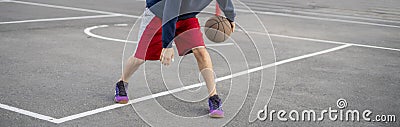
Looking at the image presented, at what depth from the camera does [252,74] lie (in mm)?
7648

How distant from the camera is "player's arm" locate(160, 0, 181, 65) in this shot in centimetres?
488

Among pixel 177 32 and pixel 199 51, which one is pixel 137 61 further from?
pixel 199 51

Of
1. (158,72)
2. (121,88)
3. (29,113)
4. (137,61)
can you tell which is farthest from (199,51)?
(158,72)

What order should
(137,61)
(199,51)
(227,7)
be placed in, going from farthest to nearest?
(137,61) → (199,51) → (227,7)

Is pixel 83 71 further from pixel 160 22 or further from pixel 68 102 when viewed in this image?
pixel 160 22

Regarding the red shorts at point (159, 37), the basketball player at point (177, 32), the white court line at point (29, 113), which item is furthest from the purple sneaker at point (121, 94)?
the white court line at point (29, 113)

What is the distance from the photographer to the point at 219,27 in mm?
5336

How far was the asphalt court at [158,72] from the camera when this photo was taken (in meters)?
5.62

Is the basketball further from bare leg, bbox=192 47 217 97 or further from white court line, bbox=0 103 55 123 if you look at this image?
white court line, bbox=0 103 55 123

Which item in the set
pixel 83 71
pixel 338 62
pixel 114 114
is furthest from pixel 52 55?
pixel 338 62

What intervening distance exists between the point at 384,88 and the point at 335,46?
3.65 metres

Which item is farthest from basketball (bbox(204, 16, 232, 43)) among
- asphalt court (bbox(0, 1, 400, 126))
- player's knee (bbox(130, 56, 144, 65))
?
player's knee (bbox(130, 56, 144, 65))

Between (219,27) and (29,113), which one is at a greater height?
(219,27)

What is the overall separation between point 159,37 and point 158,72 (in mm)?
2043
